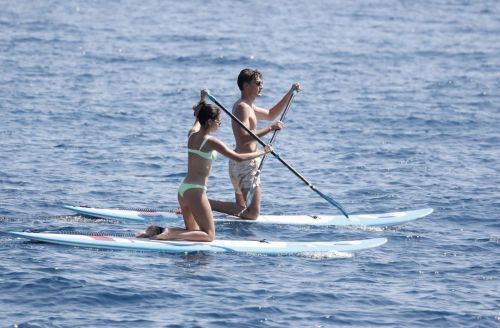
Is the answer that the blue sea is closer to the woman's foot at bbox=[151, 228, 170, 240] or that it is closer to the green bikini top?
the woman's foot at bbox=[151, 228, 170, 240]

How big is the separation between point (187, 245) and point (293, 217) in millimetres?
2905

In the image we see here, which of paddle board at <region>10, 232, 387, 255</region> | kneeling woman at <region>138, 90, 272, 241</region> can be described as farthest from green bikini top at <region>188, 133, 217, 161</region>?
paddle board at <region>10, 232, 387, 255</region>

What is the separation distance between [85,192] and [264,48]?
64.3 feet

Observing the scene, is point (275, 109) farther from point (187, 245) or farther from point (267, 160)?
point (267, 160)

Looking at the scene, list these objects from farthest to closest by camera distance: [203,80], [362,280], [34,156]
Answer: [203,80]
[34,156]
[362,280]

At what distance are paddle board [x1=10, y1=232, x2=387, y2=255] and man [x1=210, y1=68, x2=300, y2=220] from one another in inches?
62.1

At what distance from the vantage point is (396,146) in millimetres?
24672

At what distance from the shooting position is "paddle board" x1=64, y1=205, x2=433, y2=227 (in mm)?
17656

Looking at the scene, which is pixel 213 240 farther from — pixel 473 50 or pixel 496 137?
pixel 473 50

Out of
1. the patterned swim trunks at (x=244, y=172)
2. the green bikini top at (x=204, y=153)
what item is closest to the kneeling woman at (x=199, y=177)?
the green bikini top at (x=204, y=153)

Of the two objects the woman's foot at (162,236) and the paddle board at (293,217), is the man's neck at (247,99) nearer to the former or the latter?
the paddle board at (293,217)

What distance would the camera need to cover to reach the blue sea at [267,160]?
14000mm

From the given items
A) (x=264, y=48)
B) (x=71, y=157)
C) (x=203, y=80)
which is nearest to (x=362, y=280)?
(x=71, y=157)

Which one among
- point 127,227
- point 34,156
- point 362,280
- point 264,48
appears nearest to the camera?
point 362,280
